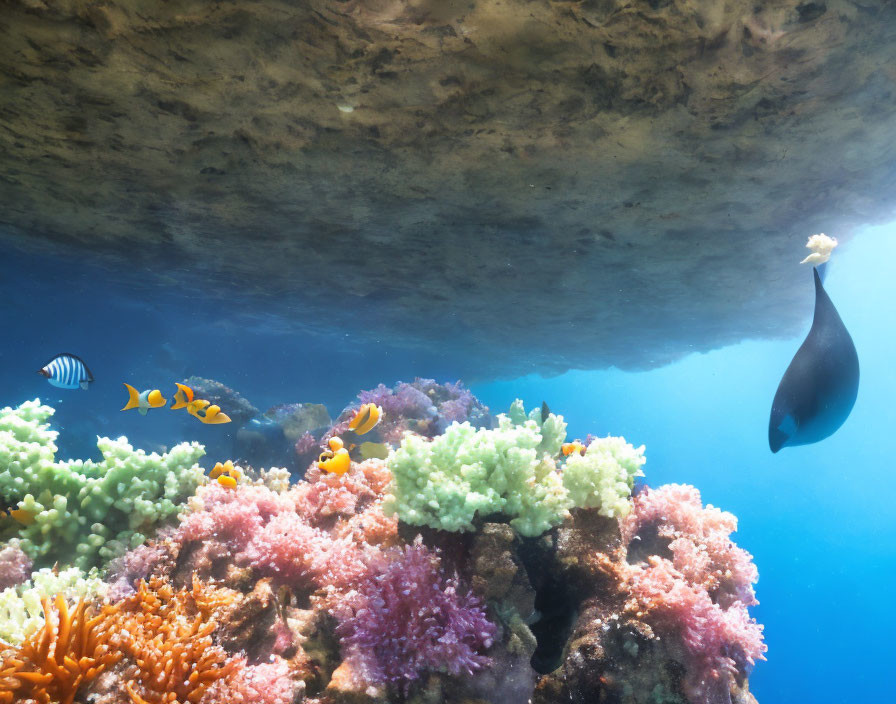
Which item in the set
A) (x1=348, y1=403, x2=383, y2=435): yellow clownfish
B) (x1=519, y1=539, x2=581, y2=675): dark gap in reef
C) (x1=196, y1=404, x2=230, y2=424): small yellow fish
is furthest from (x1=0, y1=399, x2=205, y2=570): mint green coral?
(x1=519, y1=539, x2=581, y2=675): dark gap in reef

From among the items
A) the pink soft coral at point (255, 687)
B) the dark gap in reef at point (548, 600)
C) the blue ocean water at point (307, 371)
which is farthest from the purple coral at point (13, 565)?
the blue ocean water at point (307, 371)

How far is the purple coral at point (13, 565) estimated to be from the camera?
124 inches

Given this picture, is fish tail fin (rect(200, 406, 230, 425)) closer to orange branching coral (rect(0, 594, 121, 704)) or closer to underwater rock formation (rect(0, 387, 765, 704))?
underwater rock formation (rect(0, 387, 765, 704))

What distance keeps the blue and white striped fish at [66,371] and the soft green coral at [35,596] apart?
2.89 metres

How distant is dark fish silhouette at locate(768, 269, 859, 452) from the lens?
11.2 feet

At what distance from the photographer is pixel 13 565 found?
3.21 m

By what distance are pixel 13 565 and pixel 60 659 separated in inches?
66.6

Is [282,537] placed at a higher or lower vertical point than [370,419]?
lower

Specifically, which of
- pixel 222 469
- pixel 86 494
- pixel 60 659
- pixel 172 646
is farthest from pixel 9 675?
pixel 222 469

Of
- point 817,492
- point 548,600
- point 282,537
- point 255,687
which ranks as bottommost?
point 255,687

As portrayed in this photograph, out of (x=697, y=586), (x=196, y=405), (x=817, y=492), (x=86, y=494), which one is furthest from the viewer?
(x=817, y=492)

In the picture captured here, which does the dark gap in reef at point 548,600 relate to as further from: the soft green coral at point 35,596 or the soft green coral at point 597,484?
the soft green coral at point 35,596

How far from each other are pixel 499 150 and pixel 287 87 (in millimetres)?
3048

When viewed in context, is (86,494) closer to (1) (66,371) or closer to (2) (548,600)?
(1) (66,371)
